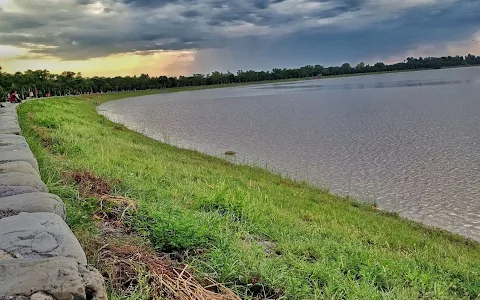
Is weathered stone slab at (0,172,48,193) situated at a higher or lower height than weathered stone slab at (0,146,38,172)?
lower

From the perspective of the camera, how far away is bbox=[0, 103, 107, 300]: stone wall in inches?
103

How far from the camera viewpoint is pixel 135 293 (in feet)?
11.8

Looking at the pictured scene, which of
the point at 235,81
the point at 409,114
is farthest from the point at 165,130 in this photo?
the point at 235,81

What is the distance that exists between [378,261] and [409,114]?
113ft

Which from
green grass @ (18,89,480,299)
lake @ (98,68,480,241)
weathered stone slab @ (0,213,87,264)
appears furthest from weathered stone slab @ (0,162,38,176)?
lake @ (98,68,480,241)

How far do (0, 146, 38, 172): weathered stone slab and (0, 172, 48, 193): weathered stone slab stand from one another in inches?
29.8

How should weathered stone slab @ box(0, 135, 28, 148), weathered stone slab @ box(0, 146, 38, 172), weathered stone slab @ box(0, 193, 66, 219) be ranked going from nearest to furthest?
1. weathered stone slab @ box(0, 193, 66, 219)
2. weathered stone slab @ box(0, 146, 38, 172)
3. weathered stone slab @ box(0, 135, 28, 148)

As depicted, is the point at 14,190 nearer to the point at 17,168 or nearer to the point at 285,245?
the point at 17,168

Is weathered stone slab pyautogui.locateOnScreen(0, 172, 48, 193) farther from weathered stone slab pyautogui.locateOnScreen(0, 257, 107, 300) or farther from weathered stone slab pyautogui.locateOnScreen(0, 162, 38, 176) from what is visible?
weathered stone slab pyautogui.locateOnScreen(0, 257, 107, 300)

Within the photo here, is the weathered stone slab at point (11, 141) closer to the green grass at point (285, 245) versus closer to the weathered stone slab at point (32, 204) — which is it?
the green grass at point (285, 245)

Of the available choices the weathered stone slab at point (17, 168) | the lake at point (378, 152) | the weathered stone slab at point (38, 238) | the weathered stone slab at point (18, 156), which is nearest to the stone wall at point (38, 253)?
the weathered stone slab at point (38, 238)

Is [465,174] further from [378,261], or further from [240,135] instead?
[240,135]

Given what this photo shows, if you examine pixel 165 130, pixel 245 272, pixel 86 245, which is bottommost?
pixel 165 130

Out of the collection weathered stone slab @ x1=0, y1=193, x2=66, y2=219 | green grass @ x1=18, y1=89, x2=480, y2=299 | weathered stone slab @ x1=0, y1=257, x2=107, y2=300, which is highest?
weathered stone slab @ x1=0, y1=193, x2=66, y2=219
